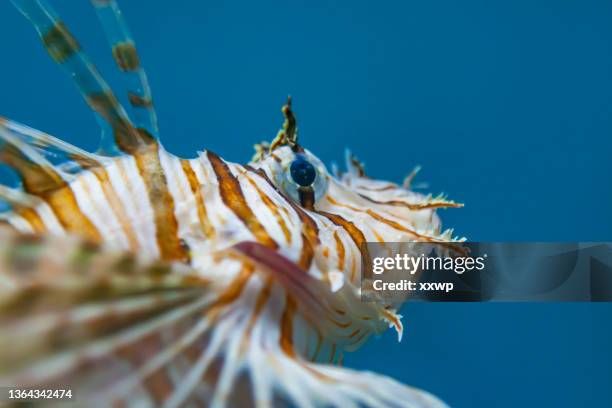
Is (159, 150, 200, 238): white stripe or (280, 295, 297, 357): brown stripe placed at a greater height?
(159, 150, 200, 238): white stripe

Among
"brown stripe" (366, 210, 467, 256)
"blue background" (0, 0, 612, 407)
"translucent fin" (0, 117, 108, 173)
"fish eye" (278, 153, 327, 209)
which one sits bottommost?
"translucent fin" (0, 117, 108, 173)

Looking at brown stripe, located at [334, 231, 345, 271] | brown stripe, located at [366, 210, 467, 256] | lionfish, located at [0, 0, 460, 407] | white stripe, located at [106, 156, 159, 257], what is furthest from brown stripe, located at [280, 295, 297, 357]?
brown stripe, located at [366, 210, 467, 256]

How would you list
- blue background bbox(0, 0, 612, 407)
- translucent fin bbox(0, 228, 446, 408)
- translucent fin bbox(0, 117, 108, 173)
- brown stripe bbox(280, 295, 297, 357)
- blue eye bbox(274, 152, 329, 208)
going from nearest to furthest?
translucent fin bbox(0, 228, 446, 408) < brown stripe bbox(280, 295, 297, 357) < translucent fin bbox(0, 117, 108, 173) < blue eye bbox(274, 152, 329, 208) < blue background bbox(0, 0, 612, 407)

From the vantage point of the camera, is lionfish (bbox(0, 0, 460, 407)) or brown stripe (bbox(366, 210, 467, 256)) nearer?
lionfish (bbox(0, 0, 460, 407))

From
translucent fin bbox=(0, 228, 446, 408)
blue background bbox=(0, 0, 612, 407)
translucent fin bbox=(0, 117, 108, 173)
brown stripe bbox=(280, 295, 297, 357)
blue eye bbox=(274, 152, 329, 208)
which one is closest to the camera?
translucent fin bbox=(0, 228, 446, 408)

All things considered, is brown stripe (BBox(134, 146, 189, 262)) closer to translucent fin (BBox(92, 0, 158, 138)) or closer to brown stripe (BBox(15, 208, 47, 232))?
translucent fin (BBox(92, 0, 158, 138))

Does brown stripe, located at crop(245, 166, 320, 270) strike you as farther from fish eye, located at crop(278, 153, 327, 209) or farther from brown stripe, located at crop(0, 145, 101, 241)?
brown stripe, located at crop(0, 145, 101, 241)

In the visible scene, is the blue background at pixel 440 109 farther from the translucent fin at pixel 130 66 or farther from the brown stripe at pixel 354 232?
the translucent fin at pixel 130 66

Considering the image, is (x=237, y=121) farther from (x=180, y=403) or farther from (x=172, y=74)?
(x=180, y=403)

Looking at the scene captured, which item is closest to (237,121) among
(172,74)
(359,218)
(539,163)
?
(172,74)
